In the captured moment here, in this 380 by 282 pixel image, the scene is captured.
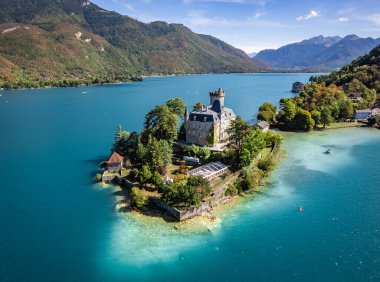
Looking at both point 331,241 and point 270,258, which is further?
point 331,241

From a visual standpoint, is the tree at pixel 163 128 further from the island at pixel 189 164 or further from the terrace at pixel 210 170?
the terrace at pixel 210 170

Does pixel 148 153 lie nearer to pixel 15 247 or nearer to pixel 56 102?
pixel 15 247

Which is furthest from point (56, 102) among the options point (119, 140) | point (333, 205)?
point (333, 205)

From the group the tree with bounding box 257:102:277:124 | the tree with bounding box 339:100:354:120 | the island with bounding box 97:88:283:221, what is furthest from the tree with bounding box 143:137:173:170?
the tree with bounding box 339:100:354:120

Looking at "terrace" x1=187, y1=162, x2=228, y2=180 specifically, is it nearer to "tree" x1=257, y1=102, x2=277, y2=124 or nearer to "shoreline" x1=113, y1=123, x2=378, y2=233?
"shoreline" x1=113, y1=123, x2=378, y2=233

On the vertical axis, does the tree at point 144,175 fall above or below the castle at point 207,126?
below

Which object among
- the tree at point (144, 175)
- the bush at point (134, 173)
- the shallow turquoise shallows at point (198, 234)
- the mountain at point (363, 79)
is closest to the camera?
the shallow turquoise shallows at point (198, 234)

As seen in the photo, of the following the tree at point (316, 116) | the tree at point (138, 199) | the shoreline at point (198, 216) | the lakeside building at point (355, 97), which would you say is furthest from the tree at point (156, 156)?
the lakeside building at point (355, 97)

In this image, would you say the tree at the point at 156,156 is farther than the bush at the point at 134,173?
Yes
